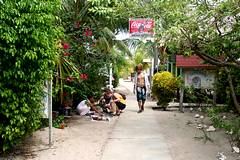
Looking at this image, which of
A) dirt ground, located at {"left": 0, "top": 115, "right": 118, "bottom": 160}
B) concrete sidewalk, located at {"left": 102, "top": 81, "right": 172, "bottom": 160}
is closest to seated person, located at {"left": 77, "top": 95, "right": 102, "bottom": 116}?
concrete sidewalk, located at {"left": 102, "top": 81, "right": 172, "bottom": 160}

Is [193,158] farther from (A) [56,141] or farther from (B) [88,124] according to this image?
(B) [88,124]

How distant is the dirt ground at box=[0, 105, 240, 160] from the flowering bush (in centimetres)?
324

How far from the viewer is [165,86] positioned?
14789 millimetres

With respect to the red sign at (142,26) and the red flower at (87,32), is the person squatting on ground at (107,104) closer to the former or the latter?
the red flower at (87,32)

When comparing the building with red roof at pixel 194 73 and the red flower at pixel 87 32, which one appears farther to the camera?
the building with red roof at pixel 194 73

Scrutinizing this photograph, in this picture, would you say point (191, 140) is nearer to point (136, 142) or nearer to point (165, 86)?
point (136, 142)

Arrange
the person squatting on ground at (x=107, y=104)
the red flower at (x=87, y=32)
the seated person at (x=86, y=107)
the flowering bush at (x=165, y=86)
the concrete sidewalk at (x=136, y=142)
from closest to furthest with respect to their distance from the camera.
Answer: the concrete sidewalk at (x=136, y=142) → the red flower at (x=87, y=32) → the seated person at (x=86, y=107) → the person squatting on ground at (x=107, y=104) → the flowering bush at (x=165, y=86)

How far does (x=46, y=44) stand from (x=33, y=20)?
1.55 feet

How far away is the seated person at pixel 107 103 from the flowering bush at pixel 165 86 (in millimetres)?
2040

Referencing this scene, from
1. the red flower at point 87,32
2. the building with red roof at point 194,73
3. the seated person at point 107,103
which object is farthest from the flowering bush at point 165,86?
the red flower at point 87,32

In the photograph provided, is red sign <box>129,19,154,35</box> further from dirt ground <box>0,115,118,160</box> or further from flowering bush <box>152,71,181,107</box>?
flowering bush <box>152,71,181,107</box>

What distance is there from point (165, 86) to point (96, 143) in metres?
6.59

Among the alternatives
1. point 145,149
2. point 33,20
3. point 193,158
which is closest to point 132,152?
point 145,149

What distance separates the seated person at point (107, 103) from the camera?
531 inches
